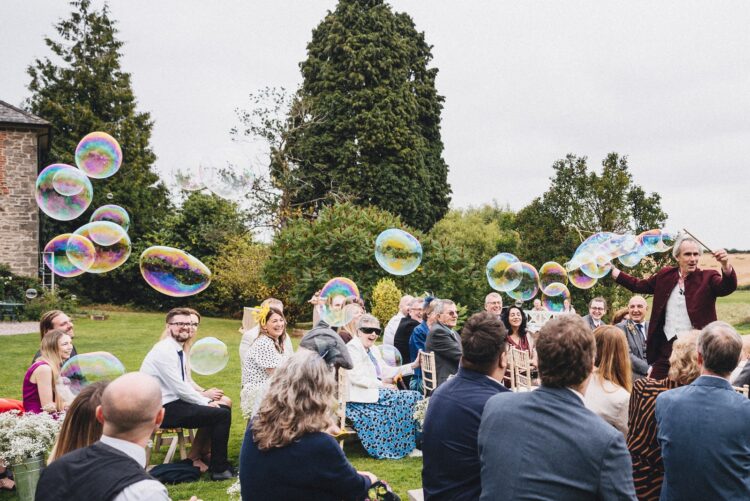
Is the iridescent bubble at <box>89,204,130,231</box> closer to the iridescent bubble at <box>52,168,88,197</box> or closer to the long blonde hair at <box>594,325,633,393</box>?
the iridescent bubble at <box>52,168,88,197</box>

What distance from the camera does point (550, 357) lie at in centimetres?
234

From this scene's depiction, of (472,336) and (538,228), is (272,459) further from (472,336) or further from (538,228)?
(538,228)

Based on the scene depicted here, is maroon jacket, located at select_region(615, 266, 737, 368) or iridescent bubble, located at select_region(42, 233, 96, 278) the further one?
iridescent bubble, located at select_region(42, 233, 96, 278)

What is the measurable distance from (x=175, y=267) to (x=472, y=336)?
6.43 m

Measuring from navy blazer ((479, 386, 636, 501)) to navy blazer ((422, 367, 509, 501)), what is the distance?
0.57 meters

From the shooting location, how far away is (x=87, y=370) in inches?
203

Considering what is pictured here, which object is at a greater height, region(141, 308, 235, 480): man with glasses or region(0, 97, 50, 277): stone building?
region(0, 97, 50, 277): stone building

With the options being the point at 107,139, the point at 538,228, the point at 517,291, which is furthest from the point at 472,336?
the point at 538,228

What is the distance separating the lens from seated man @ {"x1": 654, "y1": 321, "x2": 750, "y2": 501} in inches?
113

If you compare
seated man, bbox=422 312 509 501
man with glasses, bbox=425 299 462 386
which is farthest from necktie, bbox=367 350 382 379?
seated man, bbox=422 312 509 501

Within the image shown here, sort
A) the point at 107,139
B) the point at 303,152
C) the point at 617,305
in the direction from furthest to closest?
the point at 303,152 → the point at 617,305 → the point at 107,139

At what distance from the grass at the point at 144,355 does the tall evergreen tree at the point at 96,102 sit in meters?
11.5

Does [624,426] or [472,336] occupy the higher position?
[472,336]

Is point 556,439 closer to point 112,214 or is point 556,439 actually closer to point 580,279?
point 580,279
